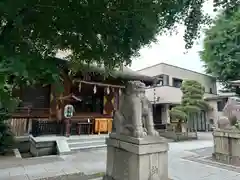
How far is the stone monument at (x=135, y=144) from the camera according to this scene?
310cm

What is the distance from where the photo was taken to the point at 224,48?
15.6m

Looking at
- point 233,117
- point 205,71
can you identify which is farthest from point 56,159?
point 205,71

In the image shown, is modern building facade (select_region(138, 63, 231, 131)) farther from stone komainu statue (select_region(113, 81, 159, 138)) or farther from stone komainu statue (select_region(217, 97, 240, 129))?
stone komainu statue (select_region(113, 81, 159, 138))

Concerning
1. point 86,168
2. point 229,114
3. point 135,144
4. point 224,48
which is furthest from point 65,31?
point 224,48

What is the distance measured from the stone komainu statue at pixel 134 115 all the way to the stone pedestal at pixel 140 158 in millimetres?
158

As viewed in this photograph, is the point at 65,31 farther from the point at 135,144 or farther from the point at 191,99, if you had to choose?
the point at 191,99

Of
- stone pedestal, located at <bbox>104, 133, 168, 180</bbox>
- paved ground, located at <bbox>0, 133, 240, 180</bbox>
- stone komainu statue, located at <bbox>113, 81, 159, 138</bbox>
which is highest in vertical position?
stone komainu statue, located at <bbox>113, 81, 159, 138</bbox>

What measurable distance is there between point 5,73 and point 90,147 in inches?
259

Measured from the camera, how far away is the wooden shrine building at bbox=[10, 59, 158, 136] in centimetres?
858

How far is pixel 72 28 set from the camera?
8.32ft

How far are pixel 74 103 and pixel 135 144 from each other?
28.8 feet

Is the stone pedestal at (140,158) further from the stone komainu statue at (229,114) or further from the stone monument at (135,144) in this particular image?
the stone komainu statue at (229,114)

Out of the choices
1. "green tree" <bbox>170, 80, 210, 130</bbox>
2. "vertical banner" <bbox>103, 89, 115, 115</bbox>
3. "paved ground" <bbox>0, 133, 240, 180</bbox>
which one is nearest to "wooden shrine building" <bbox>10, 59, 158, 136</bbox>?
"vertical banner" <bbox>103, 89, 115, 115</bbox>

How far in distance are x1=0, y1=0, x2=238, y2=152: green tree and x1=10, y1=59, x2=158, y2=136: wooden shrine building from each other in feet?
14.7
